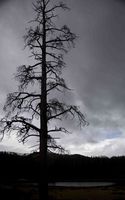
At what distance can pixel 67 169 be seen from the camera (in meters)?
96.0

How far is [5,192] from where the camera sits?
77.2ft

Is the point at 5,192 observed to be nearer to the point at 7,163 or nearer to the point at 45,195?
the point at 45,195

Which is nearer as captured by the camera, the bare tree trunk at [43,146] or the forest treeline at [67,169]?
the bare tree trunk at [43,146]

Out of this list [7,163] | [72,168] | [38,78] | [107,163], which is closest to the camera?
[38,78]

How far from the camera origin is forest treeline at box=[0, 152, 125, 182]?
73.8m

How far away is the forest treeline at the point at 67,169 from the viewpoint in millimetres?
73812

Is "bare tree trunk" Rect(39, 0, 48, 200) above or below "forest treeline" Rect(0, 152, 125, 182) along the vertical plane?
below

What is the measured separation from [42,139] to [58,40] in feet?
18.2

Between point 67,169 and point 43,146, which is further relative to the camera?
point 67,169

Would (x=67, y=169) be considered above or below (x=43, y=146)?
above

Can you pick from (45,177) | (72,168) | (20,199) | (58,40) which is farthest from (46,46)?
(72,168)

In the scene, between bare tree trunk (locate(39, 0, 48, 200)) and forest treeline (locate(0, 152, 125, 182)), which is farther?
forest treeline (locate(0, 152, 125, 182))

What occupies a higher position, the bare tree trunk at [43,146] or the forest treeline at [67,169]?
the forest treeline at [67,169]

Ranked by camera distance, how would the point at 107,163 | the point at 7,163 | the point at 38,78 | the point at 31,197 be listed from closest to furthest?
1. the point at 38,78
2. the point at 31,197
3. the point at 7,163
4. the point at 107,163
